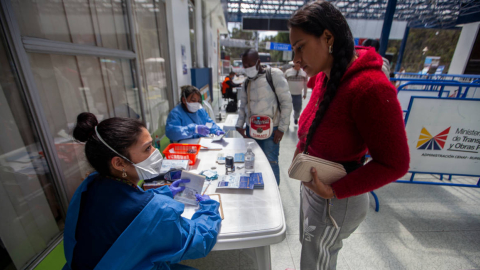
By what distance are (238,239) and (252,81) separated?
5.56 feet

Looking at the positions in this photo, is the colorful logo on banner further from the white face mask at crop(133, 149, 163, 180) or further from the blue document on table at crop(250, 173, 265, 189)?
the white face mask at crop(133, 149, 163, 180)

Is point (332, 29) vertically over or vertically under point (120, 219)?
over

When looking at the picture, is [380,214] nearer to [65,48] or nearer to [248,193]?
[248,193]

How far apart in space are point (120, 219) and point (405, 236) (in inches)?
99.7

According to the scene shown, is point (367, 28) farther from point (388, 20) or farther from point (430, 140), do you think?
point (430, 140)

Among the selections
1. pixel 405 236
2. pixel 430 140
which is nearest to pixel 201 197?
pixel 405 236

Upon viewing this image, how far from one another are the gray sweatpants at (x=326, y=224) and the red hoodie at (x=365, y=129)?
192 millimetres

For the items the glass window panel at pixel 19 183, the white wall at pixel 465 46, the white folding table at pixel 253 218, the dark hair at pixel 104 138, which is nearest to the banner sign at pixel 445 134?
the white folding table at pixel 253 218

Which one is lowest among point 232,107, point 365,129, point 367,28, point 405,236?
point 405,236

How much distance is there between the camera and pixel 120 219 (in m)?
0.81

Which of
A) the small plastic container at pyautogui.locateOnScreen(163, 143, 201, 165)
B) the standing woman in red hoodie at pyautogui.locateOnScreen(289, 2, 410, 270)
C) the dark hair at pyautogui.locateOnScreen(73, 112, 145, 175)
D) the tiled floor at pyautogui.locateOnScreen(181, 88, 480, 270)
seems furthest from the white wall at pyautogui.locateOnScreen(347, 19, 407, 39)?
the dark hair at pyautogui.locateOnScreen(73, 112, 145, 175)

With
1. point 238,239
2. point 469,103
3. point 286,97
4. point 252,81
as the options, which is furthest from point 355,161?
point 469,103

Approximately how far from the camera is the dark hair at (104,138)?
2.90 feet

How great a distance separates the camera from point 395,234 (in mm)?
1994
